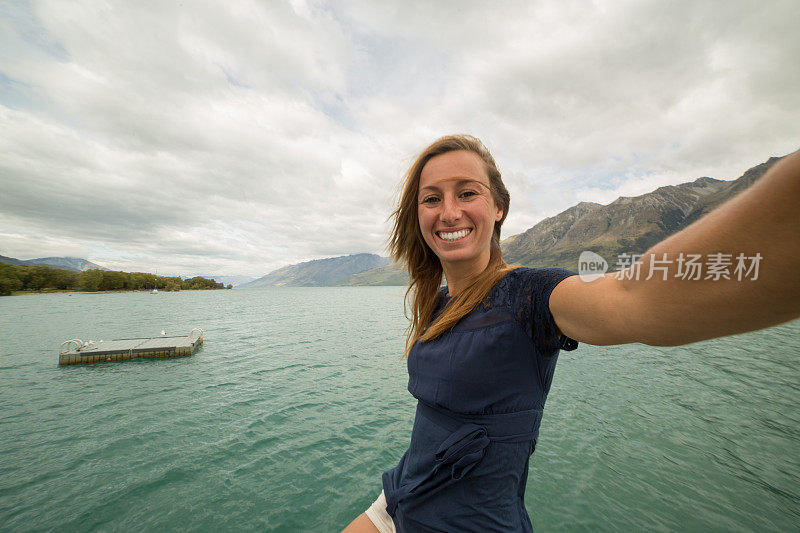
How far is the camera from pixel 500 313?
73.8 inches

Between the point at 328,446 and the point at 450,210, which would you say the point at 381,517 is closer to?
the point at 450,210

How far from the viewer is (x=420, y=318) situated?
298 centimetres

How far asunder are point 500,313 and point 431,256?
1543 millimetres

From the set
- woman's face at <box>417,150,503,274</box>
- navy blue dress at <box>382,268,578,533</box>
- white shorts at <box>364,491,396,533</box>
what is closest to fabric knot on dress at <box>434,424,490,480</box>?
navy blue dress at <box>382,268,578,533</box>

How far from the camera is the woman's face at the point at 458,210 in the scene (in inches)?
93.4

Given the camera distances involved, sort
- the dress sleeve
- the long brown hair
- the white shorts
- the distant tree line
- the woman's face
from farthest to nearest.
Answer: the distant tree line → the white shorts → the woman's face → the long brown hair → the dress sleeve

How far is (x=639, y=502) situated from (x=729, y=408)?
9944 mm

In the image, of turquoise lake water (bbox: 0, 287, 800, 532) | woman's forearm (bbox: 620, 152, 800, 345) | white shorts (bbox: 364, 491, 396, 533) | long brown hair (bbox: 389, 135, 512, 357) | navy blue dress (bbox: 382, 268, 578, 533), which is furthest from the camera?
turquoise lake water (bbox: 0, 287, 800, 532)

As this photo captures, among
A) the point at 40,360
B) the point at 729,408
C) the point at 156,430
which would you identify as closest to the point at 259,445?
the point at 156,430

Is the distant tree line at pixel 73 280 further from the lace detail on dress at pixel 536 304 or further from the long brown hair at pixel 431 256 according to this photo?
the lace detail on dress at pixel 536 304

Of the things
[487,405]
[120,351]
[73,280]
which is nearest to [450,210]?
[487,405]

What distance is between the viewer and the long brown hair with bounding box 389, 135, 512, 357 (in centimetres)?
221

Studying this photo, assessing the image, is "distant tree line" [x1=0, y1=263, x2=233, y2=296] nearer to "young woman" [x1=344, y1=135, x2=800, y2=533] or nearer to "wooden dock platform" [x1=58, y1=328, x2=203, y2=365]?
"wooden dock platform" [x1=58, y1=328, x2=203, y2=365]

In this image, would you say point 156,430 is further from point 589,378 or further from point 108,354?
point 589,378
